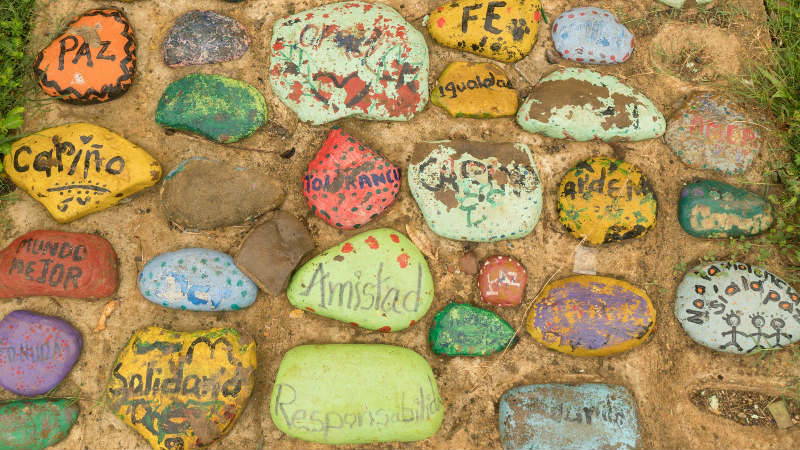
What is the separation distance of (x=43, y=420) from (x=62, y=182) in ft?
3.63

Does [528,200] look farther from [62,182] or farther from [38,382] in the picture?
[38,382]

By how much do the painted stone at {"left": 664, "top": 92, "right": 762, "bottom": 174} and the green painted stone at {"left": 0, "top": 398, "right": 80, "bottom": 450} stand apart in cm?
322

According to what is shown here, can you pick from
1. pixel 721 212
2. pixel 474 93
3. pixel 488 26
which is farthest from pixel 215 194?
pixel 721 212

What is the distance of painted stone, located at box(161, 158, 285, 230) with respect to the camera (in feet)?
8.18

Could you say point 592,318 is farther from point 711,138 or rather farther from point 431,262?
point 711,138

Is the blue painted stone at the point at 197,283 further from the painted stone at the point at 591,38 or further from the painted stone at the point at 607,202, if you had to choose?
the painted stone at the point at 591,38

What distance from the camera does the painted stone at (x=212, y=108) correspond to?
8.32 ft

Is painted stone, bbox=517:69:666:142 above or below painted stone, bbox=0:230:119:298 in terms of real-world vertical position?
above

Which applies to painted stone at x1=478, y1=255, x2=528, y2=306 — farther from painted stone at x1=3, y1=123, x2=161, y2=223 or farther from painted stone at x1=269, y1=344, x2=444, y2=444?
painted stone at x1=3, y1=123, x2=161, y2=223

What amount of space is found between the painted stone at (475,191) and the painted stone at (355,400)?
69 centimetres

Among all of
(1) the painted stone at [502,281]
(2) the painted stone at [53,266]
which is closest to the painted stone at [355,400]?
(1) the painted stone at [502,281]

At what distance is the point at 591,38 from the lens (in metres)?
2.65

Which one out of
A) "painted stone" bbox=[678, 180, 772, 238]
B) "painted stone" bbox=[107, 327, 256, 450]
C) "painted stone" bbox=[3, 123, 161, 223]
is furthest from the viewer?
"painted stone" bbox=[678, 180, 772, 238]

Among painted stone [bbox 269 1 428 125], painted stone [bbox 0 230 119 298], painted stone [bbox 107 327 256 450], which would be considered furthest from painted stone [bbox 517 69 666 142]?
painted stone [bbox 0 230 119 298]
